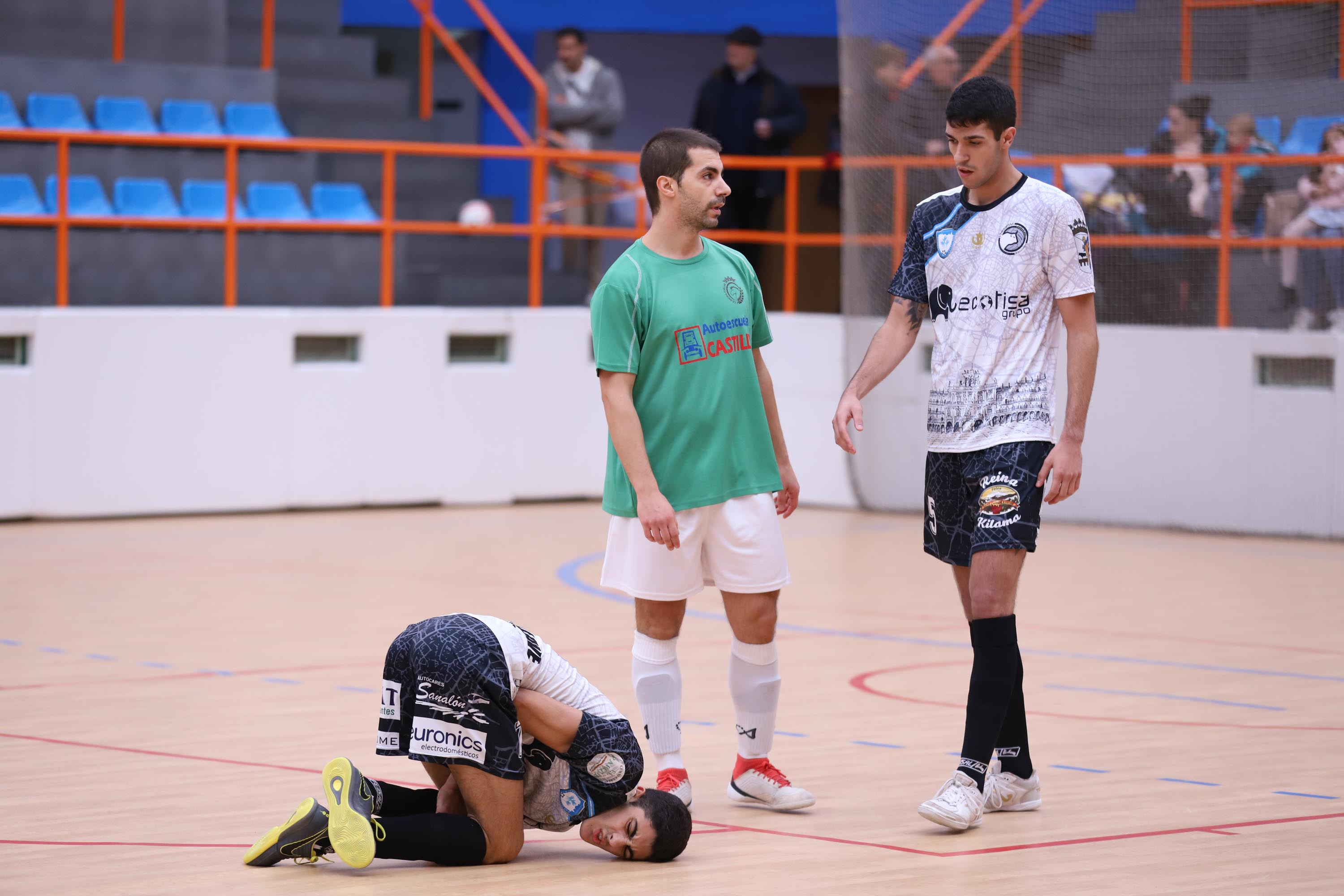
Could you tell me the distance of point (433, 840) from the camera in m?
4.87

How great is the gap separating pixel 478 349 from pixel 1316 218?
629 centimetres

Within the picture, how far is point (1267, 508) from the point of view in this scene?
1324cm

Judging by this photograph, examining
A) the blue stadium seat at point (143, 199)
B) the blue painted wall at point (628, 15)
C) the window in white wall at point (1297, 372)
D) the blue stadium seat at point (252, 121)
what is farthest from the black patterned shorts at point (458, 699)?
the blue painted wall at point (628, 15)

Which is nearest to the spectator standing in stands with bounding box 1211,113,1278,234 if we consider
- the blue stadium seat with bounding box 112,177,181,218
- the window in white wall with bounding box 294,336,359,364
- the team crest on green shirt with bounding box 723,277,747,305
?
the window in white wall with bounding box 294,336,359,364

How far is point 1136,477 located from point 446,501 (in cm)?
519

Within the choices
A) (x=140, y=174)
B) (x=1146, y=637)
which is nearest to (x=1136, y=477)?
(x=1146, y=637)

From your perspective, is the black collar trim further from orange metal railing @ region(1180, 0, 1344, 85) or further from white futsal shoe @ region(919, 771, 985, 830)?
orange metal railing @ region(1180, 0, 1344, 85)

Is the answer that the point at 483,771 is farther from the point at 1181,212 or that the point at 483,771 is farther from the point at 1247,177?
the point at 1247,177

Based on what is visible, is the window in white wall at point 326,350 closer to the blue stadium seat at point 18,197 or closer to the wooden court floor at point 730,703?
the wooden court floor at point 730,703

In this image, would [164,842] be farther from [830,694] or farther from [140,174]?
[140,174]

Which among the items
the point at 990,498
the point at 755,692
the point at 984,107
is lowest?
the point at 755,692

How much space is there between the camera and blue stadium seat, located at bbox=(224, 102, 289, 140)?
52.1ft

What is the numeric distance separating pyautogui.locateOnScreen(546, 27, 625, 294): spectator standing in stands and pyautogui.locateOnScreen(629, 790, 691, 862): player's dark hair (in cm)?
1122

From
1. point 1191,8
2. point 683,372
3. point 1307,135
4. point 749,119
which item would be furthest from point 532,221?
point 683,372
